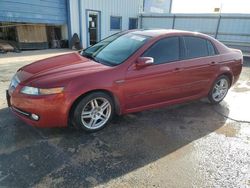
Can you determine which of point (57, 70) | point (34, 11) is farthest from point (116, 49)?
point (34, 11)

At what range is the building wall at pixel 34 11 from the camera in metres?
9.35

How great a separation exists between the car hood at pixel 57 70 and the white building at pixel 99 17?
923 centimetres

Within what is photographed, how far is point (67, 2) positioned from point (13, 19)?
316cm

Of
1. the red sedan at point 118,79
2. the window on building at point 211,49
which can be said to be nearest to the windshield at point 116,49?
the red sedan at point 118,79

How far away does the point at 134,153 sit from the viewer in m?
2.93

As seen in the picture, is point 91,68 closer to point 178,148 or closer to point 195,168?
point 178,148

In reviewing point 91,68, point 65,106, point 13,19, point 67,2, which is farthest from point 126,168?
point 67,2

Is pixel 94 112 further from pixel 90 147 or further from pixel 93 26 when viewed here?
pixel 93 26

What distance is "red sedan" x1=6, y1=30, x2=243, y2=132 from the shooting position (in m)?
2.97

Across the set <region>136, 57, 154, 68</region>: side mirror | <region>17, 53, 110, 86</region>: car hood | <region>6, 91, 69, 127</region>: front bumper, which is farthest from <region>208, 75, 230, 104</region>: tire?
<region>6, 91, 69, 127</region>: front bumper

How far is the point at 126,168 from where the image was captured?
2.64 metres

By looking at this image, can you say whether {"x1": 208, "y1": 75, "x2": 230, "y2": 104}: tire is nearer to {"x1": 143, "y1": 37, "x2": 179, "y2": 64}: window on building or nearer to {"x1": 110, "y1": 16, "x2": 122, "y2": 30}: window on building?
{"x1": 143, "y1": 37, "x2": 179, "y2": 64}: window on building

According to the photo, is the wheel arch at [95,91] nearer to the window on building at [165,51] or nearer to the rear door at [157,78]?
the rear door at [157,78]

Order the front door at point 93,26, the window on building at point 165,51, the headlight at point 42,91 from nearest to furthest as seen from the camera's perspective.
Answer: the headlight at point 42,91, the window on building at point 165,51, the front door at point 93,26
